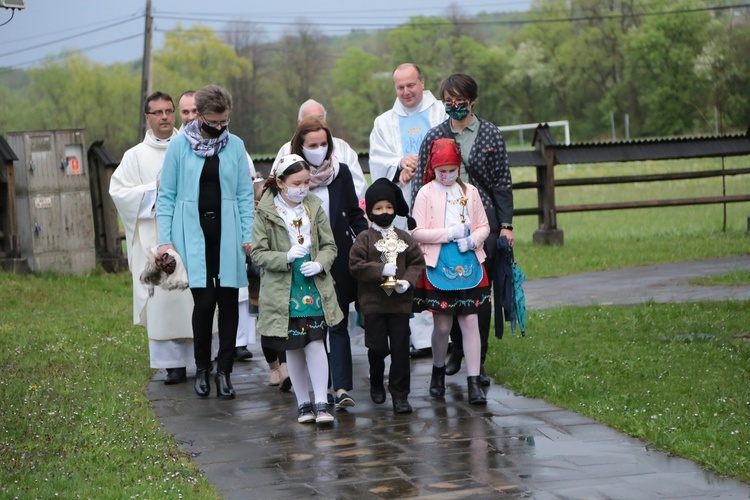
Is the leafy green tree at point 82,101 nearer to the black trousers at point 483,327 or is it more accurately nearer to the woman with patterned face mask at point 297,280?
the black trousers at point 483,327

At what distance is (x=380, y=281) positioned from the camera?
281 inches

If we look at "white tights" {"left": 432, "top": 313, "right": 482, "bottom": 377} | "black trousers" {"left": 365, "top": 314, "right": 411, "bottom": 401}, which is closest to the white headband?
"black trousers" {"left": 365, "top": 314, "right": 411, "bottom": 401}

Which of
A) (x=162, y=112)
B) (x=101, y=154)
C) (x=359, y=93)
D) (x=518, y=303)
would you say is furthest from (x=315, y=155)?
(x=359, y=93)

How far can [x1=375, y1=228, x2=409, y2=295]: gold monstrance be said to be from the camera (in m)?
7.16

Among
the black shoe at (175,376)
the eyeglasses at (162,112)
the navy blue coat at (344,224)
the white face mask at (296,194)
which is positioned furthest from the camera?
the eyeglasses at (162,112)

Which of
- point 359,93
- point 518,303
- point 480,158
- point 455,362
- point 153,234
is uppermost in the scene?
point 359,93

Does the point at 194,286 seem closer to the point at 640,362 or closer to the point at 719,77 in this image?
the point at 640,362

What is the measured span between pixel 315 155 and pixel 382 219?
0.64m

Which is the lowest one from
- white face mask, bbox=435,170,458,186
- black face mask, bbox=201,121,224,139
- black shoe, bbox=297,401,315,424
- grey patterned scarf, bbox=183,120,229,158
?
black shoe, bbox=297,401,315,424

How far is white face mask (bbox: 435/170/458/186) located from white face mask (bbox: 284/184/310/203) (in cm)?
85

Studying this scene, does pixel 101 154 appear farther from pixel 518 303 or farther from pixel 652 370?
pixel 652 370

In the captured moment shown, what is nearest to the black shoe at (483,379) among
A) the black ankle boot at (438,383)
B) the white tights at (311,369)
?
the black ankle boot at (438,383)

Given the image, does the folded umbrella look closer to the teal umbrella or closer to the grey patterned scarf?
the teal umbrella

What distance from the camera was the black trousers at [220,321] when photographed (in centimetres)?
802
